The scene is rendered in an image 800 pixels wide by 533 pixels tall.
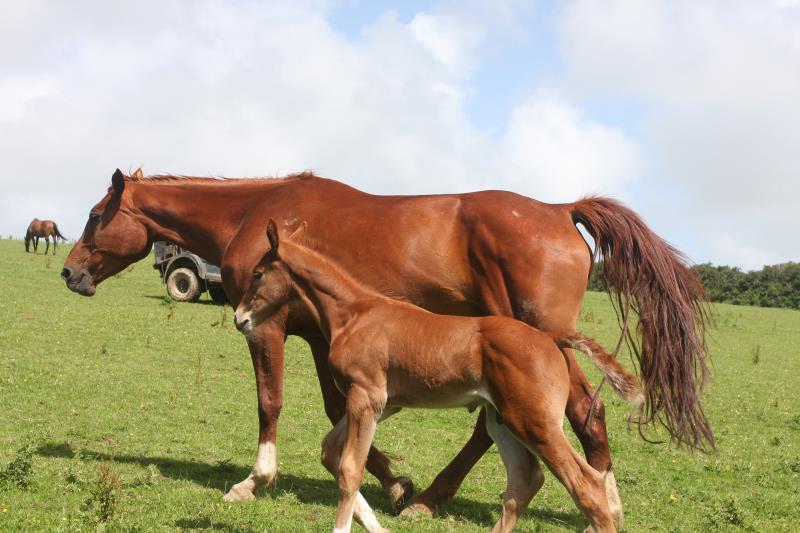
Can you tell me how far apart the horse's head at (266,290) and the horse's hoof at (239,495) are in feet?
4.70

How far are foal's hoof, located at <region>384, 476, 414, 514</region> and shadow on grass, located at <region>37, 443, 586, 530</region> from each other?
9cm

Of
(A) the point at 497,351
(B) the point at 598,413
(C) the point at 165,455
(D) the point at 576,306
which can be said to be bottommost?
(C) the point at 165,455

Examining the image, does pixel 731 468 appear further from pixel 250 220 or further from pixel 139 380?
pixel 139 380

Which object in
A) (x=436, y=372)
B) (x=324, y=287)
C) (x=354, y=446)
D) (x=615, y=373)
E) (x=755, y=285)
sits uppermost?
(x=755, y=285)

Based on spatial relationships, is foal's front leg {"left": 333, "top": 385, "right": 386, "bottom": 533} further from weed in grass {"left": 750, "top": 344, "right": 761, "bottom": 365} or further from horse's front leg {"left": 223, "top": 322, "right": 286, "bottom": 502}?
weed in grass {"left": 750, "top": 344, "right": 761, "bottom": 365}

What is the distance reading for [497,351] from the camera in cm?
528

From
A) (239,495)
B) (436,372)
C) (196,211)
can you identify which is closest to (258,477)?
(239,495)

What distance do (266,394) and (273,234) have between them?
5.91 feet

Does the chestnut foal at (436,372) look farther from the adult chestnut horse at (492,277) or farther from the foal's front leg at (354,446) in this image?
the adult chestnut horse at (492,277)

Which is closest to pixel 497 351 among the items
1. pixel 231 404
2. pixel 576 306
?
pixel 576 306

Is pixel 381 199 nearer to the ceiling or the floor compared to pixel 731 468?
nearer to the ceiling

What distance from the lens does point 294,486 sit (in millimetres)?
7574

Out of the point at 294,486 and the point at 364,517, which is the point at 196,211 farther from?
the point at 364,517

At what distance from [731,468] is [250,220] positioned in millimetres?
6012
